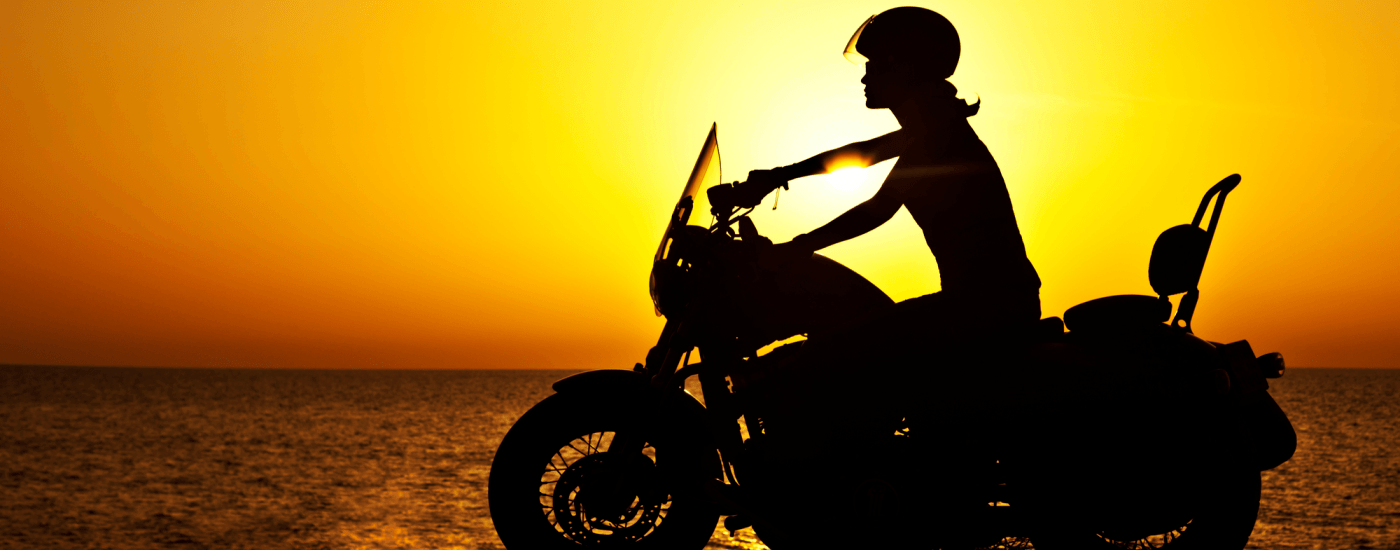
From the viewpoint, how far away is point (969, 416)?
11.1 feet

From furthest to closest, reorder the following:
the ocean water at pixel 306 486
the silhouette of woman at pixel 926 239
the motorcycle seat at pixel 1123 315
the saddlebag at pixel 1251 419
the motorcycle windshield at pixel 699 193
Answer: the ocean water at pixel 306 486, the motorcycle windshield at pixel 699 193, the motorcycle seat at pixel 1123 315, the saddlebag at pixel 1251 419, the silhouette of woman at pixel 926 239

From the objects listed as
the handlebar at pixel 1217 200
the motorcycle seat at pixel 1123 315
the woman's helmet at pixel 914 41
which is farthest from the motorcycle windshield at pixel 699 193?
the handlebar at pixel 1217 200

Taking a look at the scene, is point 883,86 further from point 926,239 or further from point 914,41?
Answer: point 926,239

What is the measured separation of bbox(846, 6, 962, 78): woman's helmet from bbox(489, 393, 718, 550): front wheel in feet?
5.26

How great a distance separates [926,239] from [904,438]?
2.44 ft

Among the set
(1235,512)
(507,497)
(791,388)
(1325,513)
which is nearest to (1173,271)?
(1235,512)

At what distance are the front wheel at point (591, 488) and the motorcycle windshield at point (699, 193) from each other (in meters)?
0.52

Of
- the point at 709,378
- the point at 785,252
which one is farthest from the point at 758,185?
the point at 709,378

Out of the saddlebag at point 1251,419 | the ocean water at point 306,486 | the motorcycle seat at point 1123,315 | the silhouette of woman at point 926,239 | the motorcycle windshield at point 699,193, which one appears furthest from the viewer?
the ocean water at point 306,486

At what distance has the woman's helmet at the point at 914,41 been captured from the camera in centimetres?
339

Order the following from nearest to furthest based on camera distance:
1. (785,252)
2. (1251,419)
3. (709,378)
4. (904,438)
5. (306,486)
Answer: (785,252), (1251,419), (904,438), (709,378), (306,486)

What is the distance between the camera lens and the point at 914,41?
3.39m

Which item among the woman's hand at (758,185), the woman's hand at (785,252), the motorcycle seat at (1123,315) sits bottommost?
the motorcycle seat at (1123,315)

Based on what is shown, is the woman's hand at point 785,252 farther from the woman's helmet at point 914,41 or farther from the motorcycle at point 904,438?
the woman's helmet at point 914,41
